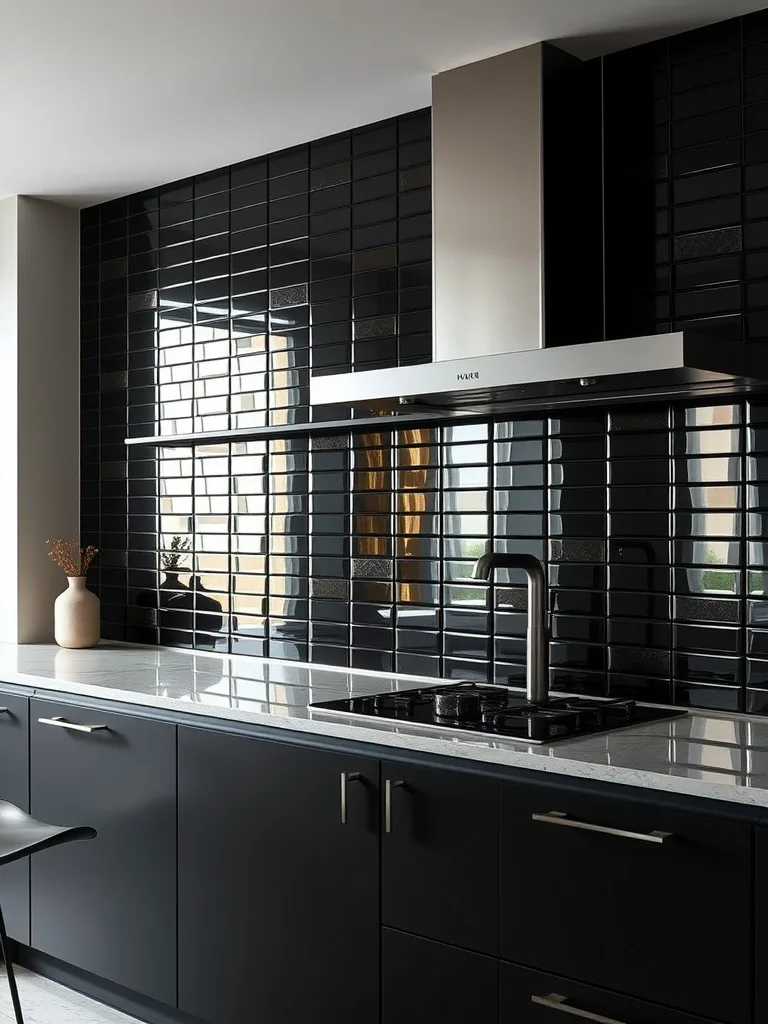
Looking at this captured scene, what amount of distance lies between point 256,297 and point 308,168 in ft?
1.37

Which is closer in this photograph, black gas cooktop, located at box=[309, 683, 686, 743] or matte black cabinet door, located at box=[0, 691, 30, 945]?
black gas cooktop, located at box=[309, 683, 686, 743]

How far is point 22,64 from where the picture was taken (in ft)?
9.19

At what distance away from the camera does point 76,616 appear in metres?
3.75

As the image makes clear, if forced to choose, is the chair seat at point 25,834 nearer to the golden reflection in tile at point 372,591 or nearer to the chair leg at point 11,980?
the chair leg at point 11,980

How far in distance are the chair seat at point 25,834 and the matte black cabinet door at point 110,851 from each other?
0.36 metres

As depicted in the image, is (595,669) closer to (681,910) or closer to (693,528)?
(693,528)

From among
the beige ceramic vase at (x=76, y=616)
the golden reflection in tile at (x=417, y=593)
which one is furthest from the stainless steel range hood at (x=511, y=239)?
the beige ceramic vase at (x=76, y=616)

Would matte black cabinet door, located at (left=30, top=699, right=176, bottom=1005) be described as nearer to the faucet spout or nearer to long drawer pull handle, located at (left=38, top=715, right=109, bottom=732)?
long drawer pull handle, located at (left=38, top=715, right=109, bottom=732)

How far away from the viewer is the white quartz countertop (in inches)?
77.6

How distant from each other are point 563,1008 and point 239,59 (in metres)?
2.19

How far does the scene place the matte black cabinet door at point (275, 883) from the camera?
94.0 inches

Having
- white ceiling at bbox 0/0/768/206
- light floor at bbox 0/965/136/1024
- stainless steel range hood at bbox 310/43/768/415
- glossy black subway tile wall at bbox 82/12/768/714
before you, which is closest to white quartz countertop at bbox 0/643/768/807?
glossy black subway tile wall at bbox 82/12/768/714

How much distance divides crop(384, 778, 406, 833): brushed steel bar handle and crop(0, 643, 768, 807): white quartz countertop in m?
0.07

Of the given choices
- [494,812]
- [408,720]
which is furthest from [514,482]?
[494,812]
